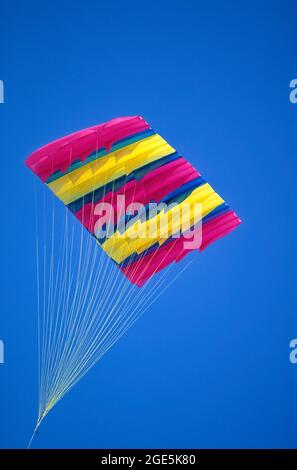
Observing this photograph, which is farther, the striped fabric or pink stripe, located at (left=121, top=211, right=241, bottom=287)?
pink stripe, located at (left=121, top=211, right=241, bottom=287)

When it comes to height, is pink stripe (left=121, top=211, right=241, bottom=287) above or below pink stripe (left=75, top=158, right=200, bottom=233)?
below

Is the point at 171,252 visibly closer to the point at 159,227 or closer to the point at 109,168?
the point at 159,227

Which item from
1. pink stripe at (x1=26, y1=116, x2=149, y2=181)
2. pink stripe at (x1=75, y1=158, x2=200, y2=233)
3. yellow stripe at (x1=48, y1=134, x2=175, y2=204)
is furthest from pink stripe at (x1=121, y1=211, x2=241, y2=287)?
pink stripe at (x1=26, y1=116, x2=149, y2=181)

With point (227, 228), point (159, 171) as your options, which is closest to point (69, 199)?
point (159, 171)

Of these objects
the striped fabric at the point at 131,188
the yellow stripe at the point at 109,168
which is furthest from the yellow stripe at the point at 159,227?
the yellow stripe at the point at 109,168

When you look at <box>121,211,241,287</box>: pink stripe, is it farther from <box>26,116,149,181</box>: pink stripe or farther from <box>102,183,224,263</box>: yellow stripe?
<box>26,116,149,181</box>: pink stripe

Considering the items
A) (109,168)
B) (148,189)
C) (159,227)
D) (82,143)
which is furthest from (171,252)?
(82,143)

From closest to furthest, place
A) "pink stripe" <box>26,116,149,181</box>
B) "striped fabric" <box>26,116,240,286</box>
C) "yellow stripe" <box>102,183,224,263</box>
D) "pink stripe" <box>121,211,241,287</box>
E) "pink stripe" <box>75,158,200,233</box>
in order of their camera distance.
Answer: "pink stripe" <box>26,116,149,181</box>, "striped fabric" <box>26,116,240,286</box>, "pink stripe" <box>75,158,200,233</box>, "yellow stripe" <box>102,183,224,263</box>, "pink stripe" <box>121,211,241,287</box>
